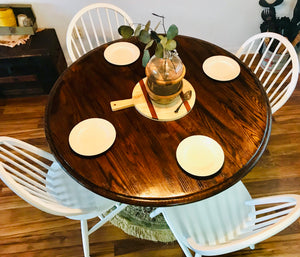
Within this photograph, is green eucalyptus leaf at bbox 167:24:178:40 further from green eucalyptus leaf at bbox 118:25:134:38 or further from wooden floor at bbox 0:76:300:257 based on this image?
wooden floor at bbox 0:76:300:257

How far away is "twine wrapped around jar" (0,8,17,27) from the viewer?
6.42 ft

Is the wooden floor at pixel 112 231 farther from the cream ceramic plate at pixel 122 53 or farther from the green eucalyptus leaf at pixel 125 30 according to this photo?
the green eucalyptus leaf at pixel 125 30

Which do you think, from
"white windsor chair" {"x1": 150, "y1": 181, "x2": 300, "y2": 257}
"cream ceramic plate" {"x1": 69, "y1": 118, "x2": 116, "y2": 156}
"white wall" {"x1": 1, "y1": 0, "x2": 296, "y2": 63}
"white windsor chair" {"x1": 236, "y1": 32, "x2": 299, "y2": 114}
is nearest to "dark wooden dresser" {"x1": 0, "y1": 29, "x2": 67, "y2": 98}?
"white wall" {"x1": 1, "y1": 0, "x2": 296, "y2": 63}

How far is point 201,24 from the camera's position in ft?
7.81

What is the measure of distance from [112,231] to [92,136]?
0.78m

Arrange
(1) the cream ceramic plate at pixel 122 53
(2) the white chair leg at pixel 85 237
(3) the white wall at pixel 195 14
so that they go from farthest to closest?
1. (3) the white wall at pixel 195 14
2. (1) the cream ceramic plate at pixel 122 53
3. (2) the white chair leg at pixel 85 237

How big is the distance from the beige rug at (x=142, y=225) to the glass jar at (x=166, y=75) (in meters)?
0.83

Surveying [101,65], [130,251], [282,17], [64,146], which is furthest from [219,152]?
[282,17]

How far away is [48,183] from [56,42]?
1253 mm

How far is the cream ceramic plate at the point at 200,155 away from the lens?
1.05 m

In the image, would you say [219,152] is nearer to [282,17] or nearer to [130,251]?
[130,251]

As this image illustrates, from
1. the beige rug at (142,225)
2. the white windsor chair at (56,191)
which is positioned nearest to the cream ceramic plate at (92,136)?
the white windsor chair at (56,191)

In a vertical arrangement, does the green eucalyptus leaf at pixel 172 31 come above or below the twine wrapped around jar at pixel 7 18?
above

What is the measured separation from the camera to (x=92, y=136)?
1.14 meters
